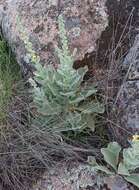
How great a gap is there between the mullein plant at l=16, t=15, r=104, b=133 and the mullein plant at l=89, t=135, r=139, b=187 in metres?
0.16

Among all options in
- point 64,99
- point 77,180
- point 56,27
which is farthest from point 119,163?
point 56,27

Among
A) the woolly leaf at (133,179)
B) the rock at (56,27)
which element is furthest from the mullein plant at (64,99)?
the woolly leaf at (133,179)

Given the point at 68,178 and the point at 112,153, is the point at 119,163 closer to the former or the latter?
the point at 112,153

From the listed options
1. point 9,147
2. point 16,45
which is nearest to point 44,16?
point 16,45

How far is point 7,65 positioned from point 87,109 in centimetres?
59

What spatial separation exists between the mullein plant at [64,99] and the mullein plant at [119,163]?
0.16 m

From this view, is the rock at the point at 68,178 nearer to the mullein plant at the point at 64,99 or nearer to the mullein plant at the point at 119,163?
the mullein plant at the point at 119,163

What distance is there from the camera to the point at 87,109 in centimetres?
209

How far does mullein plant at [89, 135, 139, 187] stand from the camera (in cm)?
187

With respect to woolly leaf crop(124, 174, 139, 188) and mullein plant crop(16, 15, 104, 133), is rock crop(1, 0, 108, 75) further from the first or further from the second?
woolly leaf crop(124, 174, 139, 188)

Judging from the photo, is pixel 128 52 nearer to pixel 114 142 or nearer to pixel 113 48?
pixel 113 48

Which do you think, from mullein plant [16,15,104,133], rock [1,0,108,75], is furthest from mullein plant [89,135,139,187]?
rock [1,0,108,75]

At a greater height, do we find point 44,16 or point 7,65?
point 44,16

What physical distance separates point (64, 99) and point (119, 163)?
15.8 inches
